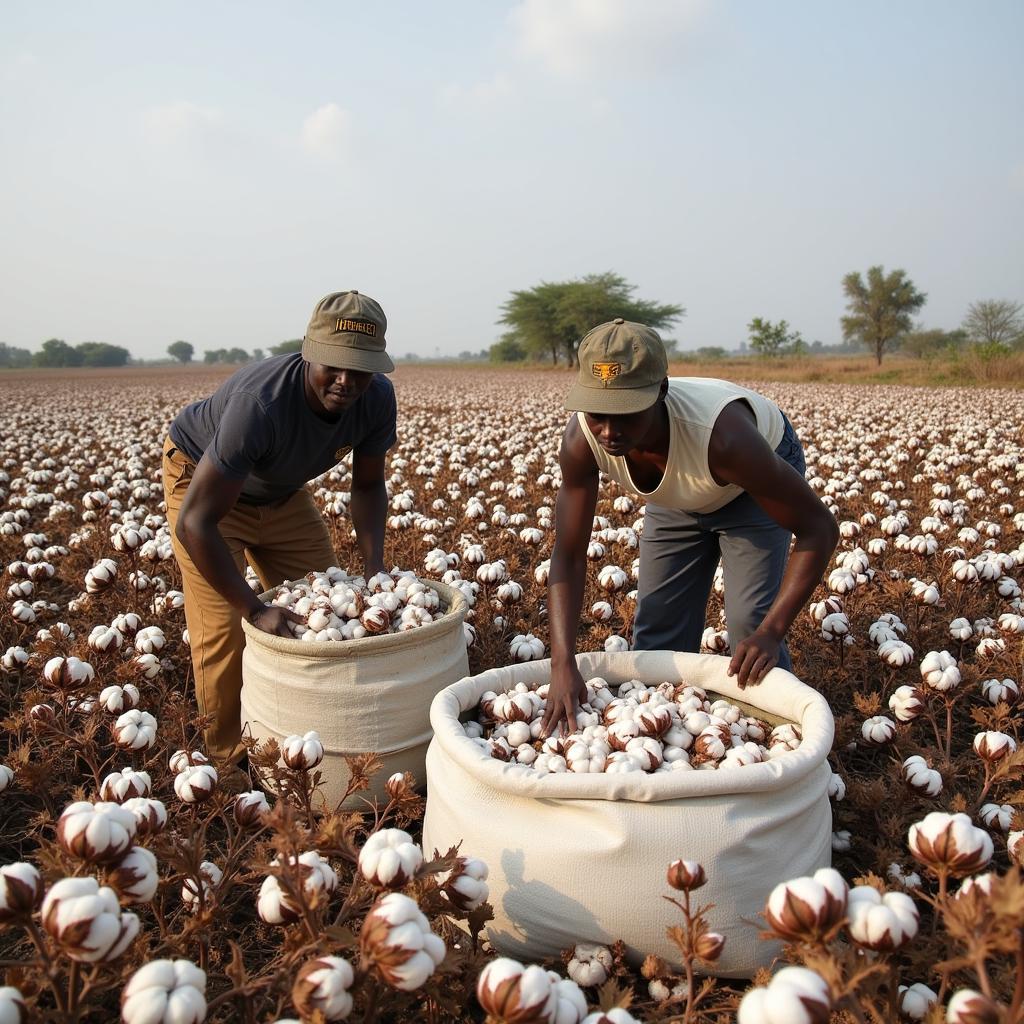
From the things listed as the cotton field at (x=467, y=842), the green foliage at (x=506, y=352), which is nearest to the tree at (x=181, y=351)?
the green foliage at (x=506, y=352)

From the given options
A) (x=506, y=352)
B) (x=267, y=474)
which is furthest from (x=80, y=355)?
(x=267, y=474)

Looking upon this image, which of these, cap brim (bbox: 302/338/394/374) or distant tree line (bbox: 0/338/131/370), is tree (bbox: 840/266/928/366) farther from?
distant tree line (bbox: 0/338/131/370)

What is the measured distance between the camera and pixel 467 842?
6.72ft

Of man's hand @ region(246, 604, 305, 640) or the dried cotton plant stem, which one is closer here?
the dried cotton plant stem

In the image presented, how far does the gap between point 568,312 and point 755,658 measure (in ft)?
179

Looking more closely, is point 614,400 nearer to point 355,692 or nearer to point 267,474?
point 355,692

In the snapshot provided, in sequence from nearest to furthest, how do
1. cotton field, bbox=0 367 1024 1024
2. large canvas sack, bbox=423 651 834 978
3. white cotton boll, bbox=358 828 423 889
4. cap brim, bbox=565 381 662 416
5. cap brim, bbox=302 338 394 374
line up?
cotton field, bbox=0 367 1024 1024 → white cotton boll, bbox=358 828 423 889 → large canvas sack, bbox=423 651 834 978 → cap brim, bbox=565 381 662 416 → cap brim, bbox=302 338 394 374

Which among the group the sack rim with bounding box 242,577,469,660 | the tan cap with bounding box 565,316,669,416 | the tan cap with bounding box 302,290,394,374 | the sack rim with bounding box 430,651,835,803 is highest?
the tan cap with bounding box 302,290,394,374

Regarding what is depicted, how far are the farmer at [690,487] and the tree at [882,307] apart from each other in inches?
2176

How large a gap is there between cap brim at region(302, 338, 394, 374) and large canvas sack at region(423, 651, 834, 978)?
4.46 ft

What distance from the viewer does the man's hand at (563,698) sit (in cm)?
242

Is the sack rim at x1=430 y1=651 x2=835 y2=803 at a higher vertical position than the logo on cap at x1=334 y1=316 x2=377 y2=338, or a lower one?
lower

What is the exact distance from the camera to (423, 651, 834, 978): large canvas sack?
186 cm

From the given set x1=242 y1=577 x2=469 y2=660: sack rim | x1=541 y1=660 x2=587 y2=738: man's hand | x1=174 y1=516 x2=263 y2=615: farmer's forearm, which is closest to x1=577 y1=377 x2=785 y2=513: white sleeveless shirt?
x1=541 y1=660 x2=587 y2=738: man's hand
